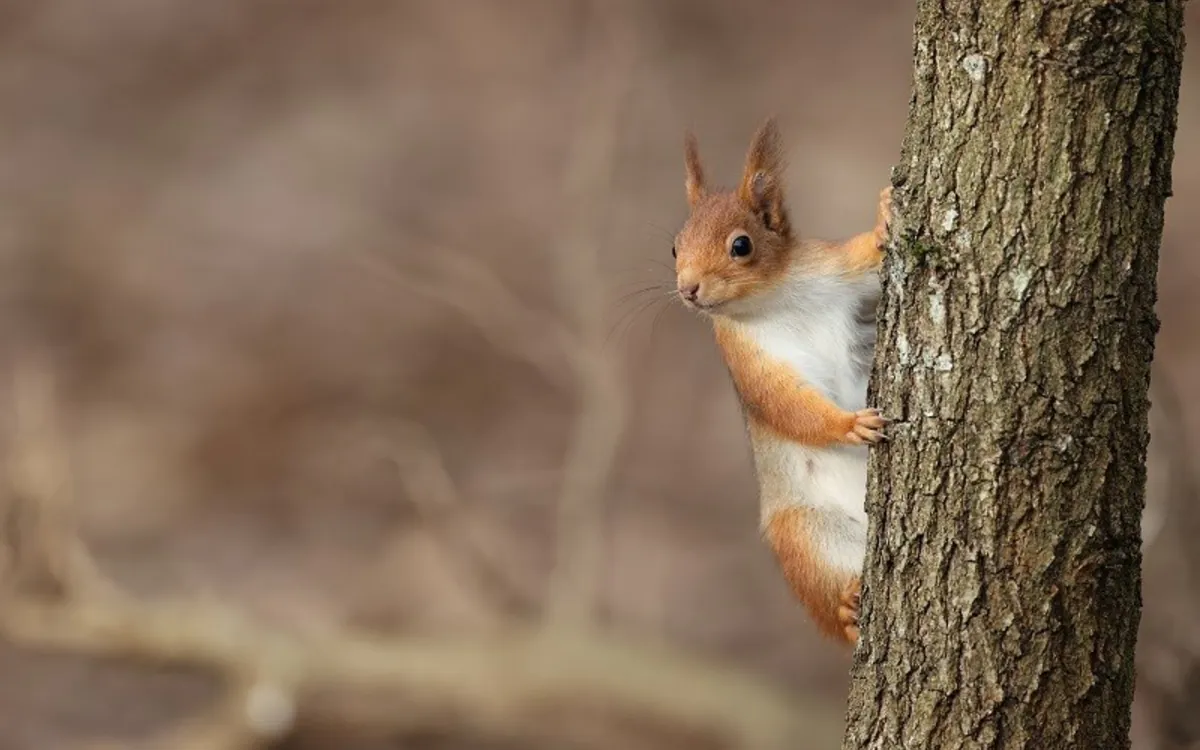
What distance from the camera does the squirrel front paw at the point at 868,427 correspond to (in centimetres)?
203

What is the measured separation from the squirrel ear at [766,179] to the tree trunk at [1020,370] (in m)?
0.76

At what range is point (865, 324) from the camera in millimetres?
2793

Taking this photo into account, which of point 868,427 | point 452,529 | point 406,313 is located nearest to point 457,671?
point 452,529

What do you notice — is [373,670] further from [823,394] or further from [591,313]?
[823,394]

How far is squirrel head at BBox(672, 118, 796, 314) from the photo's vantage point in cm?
271

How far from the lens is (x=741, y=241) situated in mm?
2750

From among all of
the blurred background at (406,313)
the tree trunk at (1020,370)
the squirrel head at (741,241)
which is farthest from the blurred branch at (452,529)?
the tree trunk at (1020,370)

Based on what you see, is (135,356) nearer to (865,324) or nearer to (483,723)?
(483,723)

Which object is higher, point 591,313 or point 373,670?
point 591,313

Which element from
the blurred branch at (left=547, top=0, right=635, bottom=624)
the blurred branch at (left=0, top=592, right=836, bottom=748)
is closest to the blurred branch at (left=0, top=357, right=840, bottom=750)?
the blurred branch at (left=0, top=592, right=836, bottom=748)

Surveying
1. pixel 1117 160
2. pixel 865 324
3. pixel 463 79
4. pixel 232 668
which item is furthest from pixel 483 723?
pixel 1117 160

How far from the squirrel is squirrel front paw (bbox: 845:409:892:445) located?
0.48 meters

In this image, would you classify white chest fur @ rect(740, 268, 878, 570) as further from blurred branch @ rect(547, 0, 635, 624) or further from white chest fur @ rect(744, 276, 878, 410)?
blurred branch @ rect(547, 0, 635, 624)

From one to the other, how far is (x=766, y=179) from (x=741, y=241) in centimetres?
12
